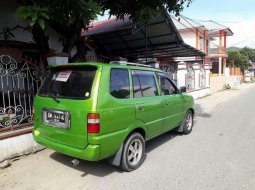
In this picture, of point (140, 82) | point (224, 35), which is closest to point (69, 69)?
point (140, 82)

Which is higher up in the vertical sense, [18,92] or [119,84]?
[119,84]

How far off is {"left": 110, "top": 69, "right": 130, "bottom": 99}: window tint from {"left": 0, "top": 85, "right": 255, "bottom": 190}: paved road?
1.37 m

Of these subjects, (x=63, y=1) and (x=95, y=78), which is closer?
(x=95, y=78)

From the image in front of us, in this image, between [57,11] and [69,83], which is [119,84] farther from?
[57,11]

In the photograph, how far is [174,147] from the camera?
19.6 feet

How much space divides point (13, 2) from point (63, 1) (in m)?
4.59

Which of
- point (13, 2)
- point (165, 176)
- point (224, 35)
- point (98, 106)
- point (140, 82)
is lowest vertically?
point (165, 176)

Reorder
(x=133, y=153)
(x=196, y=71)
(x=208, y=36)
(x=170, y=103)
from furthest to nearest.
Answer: (x=208, y=36) → (x=196, y=71) → (x=170, y=103) → (x=133, y=153)

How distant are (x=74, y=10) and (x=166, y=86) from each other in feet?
8.62

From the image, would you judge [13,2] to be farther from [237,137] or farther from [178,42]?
[237,137]

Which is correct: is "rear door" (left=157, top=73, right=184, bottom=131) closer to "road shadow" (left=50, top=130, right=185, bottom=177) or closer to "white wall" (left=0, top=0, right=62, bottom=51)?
"road shadow" (left=50, top=130, right=185, bottom=177)

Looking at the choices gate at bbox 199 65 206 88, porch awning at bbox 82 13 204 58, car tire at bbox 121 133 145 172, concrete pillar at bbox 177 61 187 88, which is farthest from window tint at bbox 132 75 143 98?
gate at bbox 199 65 206 88

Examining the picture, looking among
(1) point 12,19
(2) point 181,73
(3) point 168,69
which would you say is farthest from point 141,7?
(2) point 181,73

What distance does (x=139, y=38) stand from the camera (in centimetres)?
1138
